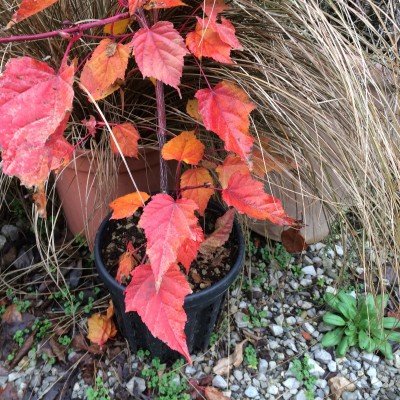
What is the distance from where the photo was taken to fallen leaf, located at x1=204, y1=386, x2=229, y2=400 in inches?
43.4

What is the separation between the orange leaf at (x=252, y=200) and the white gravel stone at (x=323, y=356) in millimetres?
529

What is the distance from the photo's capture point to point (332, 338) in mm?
1222

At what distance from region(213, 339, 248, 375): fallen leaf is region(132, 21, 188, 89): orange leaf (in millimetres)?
753

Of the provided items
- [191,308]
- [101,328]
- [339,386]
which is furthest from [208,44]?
[339,386]

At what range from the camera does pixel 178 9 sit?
3.60 feet

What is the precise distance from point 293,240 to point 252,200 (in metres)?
0.45

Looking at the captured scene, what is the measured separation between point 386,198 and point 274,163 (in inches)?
9.9

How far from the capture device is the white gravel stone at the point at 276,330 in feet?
4.11

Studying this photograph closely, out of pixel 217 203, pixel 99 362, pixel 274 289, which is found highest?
pixel 217 203

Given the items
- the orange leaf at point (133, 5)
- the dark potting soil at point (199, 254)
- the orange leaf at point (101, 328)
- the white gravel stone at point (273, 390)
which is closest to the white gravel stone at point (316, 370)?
the white gravel stone at point (273, 390)

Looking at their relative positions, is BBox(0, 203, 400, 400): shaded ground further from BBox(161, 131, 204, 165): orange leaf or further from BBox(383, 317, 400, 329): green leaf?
BBox(161, 131, 204, 165): orange leaf

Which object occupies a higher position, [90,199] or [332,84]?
[332,84]

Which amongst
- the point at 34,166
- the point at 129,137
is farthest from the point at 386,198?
the point at 34,166

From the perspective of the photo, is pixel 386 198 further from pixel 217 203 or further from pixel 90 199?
pixel 90 199
